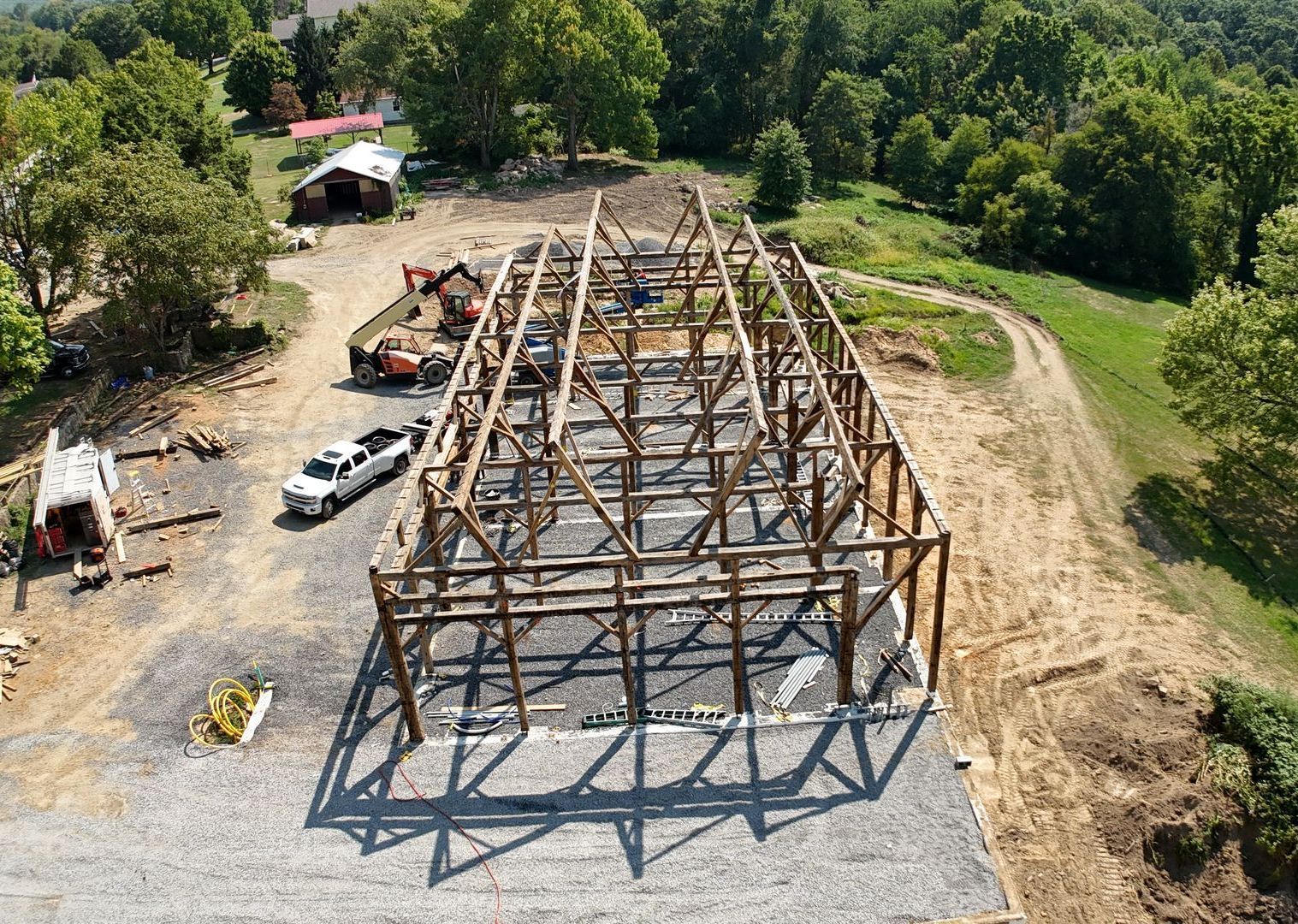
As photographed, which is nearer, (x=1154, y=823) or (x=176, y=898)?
(x=176, y=898)

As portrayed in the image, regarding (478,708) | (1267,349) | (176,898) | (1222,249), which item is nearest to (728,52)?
(1222,249)

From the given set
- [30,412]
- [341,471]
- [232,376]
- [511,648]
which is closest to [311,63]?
[232,376]

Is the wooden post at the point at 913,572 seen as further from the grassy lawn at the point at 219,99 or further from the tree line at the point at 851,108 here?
the grassy lawn at the point at 219,99

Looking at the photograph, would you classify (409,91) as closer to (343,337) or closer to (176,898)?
(343,337)

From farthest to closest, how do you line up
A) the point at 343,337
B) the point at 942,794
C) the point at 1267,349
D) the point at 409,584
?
the point at 343,337
the point at 1267,349
the point at 409,584
the point at 942,794

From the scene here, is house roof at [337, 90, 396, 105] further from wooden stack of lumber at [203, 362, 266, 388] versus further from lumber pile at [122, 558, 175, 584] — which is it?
lumber pile at [122, 558, 175, 584]

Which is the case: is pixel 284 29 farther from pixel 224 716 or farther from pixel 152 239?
pixel 224 716

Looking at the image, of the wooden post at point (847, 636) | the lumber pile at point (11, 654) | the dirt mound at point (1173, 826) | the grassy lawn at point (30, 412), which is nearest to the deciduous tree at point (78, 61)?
the grassy lawn at point (30, 412)
